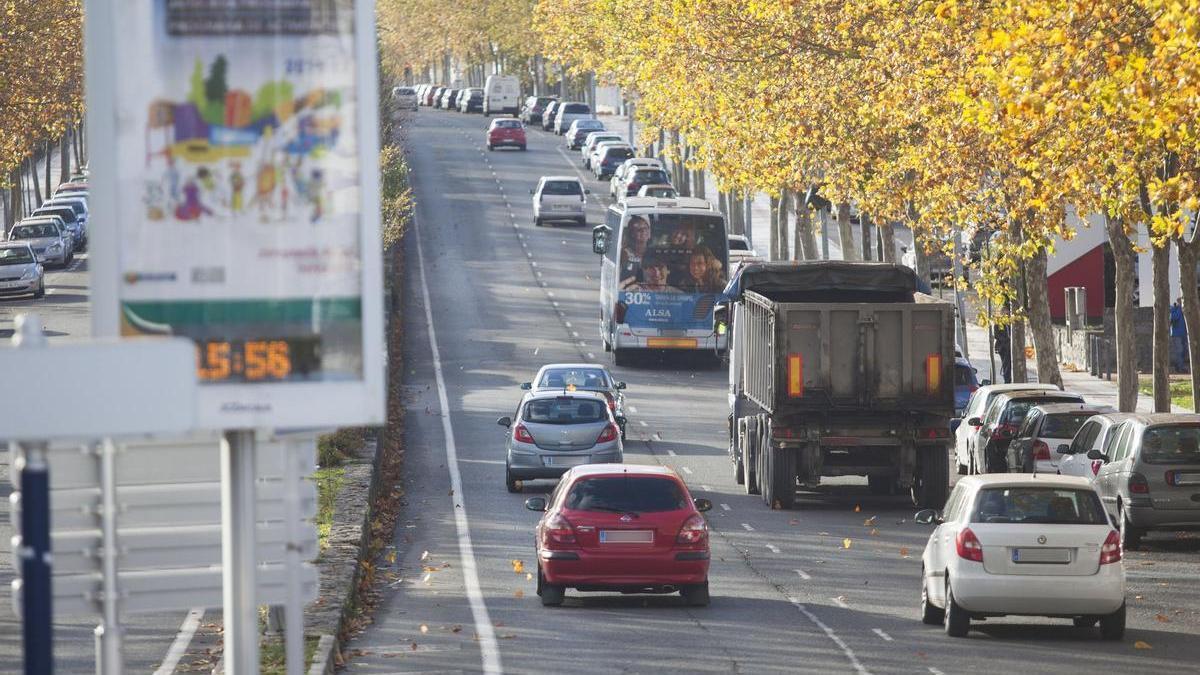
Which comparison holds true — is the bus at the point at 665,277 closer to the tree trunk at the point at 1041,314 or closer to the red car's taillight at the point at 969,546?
the tree trunk at the point at 1041,314

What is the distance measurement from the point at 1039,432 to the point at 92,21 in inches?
938

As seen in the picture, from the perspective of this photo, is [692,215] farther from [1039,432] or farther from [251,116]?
[251,116]

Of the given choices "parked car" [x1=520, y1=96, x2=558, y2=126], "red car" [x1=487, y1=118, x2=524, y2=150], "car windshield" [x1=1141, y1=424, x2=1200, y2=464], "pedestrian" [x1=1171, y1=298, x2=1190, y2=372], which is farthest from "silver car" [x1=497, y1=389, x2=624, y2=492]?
"parked car" [x1=520, y1=96, x2=558, y2=126]

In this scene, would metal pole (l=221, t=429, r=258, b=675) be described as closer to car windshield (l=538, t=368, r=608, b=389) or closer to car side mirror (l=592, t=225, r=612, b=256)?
car windshield (l=538, t=368, r=608, b=389)

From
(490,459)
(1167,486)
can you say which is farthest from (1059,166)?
(490,459)

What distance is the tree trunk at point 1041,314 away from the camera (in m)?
38.1

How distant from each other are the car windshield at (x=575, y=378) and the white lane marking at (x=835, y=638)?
1568 cm

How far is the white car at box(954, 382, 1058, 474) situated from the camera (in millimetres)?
34062

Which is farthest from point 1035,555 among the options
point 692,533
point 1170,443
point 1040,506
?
point 1170,443

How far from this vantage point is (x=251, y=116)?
8570 millimetres

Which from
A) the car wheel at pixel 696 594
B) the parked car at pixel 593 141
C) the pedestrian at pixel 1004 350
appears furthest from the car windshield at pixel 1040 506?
the parked car at pixel 593 141

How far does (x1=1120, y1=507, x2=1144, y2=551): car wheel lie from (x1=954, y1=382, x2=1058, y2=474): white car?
25.7 ft

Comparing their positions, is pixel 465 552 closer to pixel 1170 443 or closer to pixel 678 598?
pixel 678 598

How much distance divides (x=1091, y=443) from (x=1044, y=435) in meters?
2.69
